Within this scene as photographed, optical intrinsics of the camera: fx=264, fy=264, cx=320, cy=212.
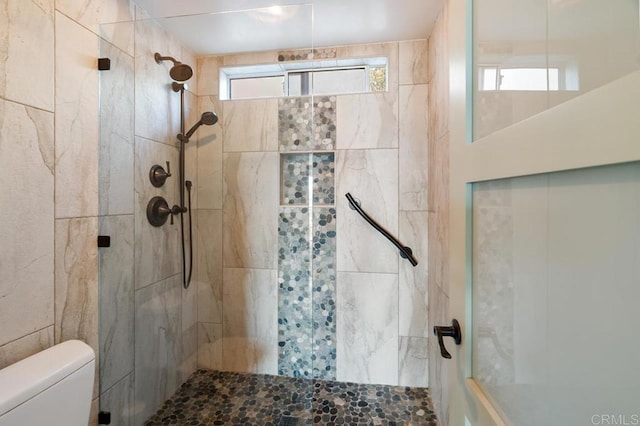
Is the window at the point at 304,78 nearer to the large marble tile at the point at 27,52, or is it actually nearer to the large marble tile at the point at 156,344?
the large marble tile at the point at 27,52

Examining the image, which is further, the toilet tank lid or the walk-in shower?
the walk-in shower

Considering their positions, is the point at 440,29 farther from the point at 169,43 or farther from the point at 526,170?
the point at 169,43

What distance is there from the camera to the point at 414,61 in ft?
5.60

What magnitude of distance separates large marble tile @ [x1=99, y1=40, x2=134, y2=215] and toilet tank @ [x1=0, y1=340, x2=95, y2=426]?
0.62 meters

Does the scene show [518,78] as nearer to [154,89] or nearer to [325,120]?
[325,120]

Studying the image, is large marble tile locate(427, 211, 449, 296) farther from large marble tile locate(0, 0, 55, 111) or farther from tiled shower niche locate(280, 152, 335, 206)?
large marble tile locate(0, 0, 55, 111)

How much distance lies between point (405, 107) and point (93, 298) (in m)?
1.98

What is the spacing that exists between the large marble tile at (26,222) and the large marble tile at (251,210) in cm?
73

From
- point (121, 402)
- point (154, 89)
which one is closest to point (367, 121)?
point (154, 89)

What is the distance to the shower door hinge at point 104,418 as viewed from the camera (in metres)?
1.19

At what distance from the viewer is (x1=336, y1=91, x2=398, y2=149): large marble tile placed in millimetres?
1745

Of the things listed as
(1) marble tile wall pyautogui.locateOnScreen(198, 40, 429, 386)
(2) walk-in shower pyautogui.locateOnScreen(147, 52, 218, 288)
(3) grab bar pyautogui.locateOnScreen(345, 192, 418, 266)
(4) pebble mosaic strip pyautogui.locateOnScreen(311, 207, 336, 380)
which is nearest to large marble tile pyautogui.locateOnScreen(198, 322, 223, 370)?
(1) marble tile wall pyautogui.locateOnScreen(198, 40, 429, 386)

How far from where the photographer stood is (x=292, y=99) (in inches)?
61.8

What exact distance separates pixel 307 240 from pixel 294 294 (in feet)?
1.17
